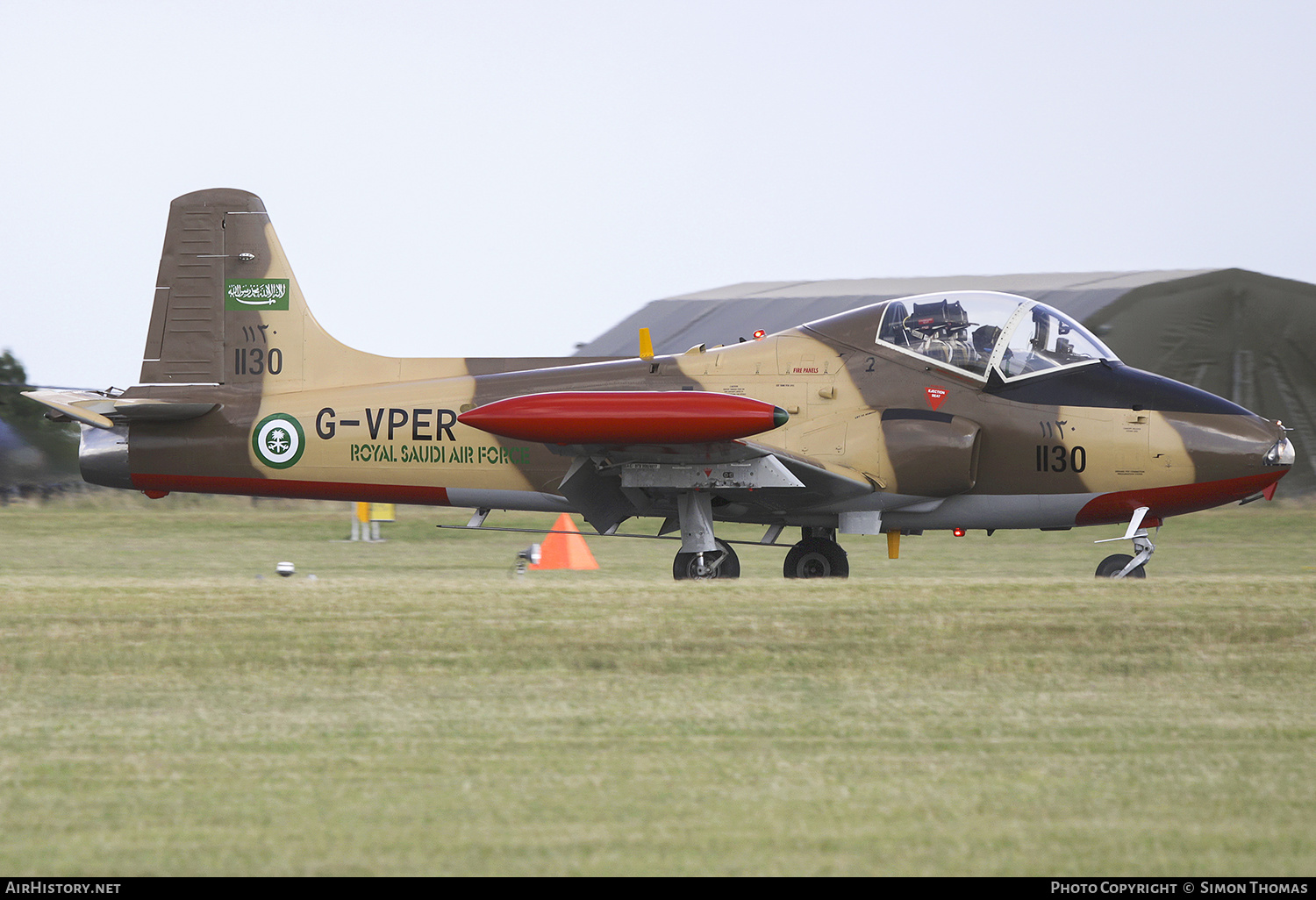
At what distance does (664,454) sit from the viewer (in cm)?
1211

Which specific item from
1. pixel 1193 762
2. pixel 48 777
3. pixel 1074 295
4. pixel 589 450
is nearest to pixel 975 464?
pixel 589 450

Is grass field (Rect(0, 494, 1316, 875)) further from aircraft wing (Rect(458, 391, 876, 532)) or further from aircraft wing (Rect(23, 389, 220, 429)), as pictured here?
aircraft wing (Rect(23, 389, 220, 429))

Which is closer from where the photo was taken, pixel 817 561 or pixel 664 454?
pixel 664 454

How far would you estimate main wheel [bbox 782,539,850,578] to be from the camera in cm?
1355

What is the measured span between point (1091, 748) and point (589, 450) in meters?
6.83

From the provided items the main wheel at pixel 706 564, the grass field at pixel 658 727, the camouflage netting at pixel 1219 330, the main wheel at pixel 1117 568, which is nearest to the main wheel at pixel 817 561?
the main wheel at pixel 706 564

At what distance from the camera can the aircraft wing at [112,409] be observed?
523 inches

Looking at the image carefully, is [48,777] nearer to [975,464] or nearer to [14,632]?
[14,632]

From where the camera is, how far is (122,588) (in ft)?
32.9

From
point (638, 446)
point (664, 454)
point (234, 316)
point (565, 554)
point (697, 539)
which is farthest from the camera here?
point (565, 554)

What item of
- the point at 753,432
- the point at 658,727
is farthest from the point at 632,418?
the point at 658,727

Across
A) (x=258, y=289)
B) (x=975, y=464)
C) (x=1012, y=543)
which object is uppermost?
(x=258, y=289)

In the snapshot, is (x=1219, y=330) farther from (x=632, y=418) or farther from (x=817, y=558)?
(x=632, y=418)

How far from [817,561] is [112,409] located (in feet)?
23.3
